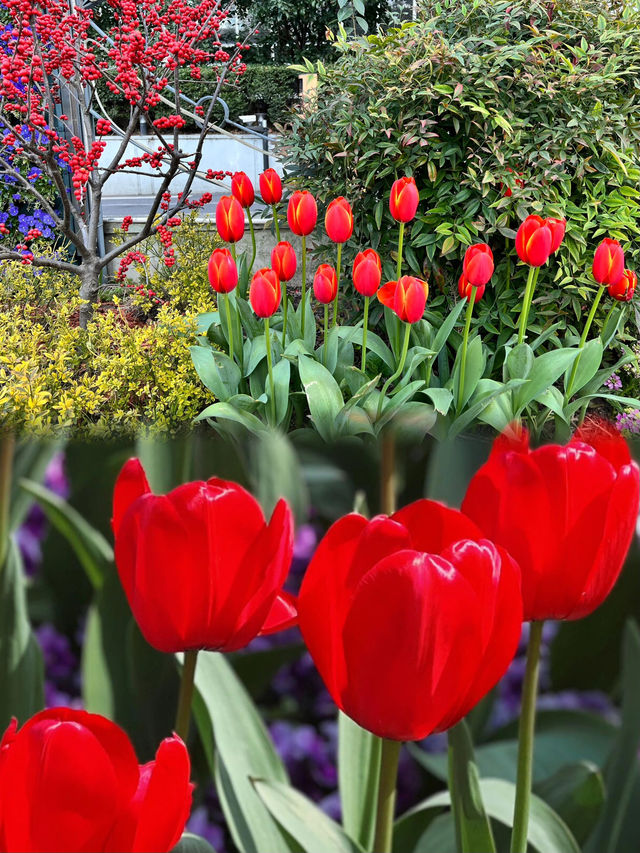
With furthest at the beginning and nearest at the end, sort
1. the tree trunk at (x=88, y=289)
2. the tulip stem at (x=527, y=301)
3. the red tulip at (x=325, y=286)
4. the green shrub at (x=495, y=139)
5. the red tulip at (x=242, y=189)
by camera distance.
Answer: the tree trunk at (x=88, y=289) < the green shrub at (x=495, y=139) < the red tulip at (x=242, y=189) < the red tulip at (x=325, y=286) < the tulip stem at (x=527, y=301)

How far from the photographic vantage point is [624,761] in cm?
32

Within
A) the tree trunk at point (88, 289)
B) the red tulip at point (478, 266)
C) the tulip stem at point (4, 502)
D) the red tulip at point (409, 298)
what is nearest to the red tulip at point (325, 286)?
the red tulip at point (409, 298)

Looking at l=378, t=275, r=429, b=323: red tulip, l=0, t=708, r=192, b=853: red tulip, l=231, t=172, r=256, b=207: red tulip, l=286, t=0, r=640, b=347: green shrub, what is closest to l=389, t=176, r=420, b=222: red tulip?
l=378, t=275, r=429, b=323: red tulip

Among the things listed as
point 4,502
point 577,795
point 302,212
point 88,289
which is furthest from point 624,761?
point 88,289

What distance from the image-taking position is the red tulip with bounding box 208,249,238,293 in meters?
2.66

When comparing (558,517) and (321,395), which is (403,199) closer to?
(321,395)

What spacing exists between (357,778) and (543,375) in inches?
115

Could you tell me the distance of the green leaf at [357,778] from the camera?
352mm

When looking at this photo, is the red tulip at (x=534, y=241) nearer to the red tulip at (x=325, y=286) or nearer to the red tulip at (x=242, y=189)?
the red tulip at (x=325, y=286)

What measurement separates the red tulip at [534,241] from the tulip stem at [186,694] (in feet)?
7.69

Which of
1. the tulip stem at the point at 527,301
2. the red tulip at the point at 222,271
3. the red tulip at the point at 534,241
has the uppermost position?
the red tulip at the point at 534,241

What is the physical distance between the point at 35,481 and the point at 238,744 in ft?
0.46

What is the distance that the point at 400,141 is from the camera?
4.00 metres

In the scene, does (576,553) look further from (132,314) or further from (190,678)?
(132,314)
